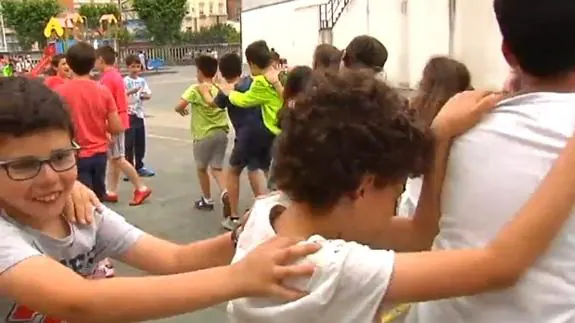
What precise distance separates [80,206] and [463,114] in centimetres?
91

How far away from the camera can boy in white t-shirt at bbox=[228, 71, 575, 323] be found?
1350 mm

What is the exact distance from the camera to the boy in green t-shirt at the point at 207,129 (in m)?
7.31

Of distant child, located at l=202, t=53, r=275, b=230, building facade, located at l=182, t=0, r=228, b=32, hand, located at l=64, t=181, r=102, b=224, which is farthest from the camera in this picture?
building facade, located at l=182, t=0, r=228, b=32

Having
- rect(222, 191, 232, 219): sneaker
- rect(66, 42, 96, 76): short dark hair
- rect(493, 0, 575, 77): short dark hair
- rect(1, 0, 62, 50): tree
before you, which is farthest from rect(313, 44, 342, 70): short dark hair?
rect(1, 0, 62, 50): tree

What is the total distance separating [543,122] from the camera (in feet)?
4.73

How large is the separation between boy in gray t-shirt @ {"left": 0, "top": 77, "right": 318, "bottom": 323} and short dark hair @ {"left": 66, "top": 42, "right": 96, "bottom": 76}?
16.2 feet

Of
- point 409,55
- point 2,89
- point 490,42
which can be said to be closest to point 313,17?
point 409,55

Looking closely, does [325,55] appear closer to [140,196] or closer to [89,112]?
[89,112]

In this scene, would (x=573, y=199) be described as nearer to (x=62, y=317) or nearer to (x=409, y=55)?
(x=62, y=317)

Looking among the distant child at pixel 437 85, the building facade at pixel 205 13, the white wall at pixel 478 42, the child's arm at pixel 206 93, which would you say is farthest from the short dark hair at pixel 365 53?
the building facade at pixel 205 13

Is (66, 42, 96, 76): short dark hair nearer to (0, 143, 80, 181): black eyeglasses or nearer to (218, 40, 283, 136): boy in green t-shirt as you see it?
(218, 40, 283, 136): boy in green t-shirt

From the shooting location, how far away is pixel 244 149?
6.63 metres

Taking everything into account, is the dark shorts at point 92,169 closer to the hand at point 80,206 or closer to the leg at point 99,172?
the leg at point 99,172

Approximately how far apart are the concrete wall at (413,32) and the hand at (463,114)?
7.40 metres
